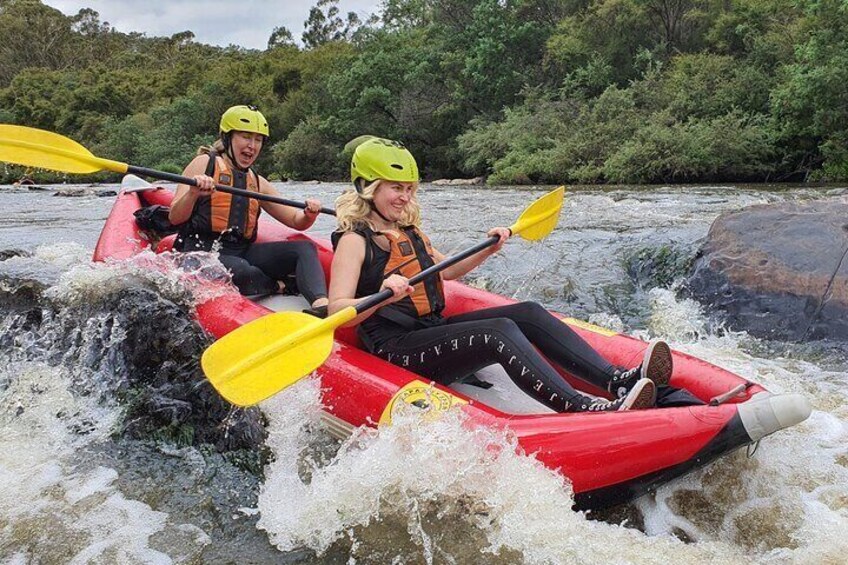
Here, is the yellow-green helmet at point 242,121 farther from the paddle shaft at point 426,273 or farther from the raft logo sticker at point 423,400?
Result: the raft logo sticker at point 423,400

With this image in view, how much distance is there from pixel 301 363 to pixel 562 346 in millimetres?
922

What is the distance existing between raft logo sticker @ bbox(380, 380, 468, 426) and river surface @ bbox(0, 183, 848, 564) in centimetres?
5

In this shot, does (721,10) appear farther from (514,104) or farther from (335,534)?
(335,534)

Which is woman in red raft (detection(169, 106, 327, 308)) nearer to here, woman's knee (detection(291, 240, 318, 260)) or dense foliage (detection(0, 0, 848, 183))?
woman's knee (detection(291, 240, 318, 260))

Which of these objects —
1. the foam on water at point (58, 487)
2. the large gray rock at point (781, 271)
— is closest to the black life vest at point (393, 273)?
the foam on water at point (58, 487)

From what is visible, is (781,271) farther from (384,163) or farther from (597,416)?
(384,163)

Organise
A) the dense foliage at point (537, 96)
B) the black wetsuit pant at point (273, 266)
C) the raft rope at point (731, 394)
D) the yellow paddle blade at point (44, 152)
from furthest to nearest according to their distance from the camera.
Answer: the dense foliage at point (537, 96) → the yellow paddle blade at point (44, 152) → the black wetsuit pant at point (273, 266) → the raft rope at point (731, 394)

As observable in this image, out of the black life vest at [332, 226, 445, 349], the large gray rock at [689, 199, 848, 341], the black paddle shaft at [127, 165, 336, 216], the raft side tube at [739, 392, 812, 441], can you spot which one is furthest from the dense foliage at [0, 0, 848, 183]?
the raft side tube at [739, 392, 812, 441]

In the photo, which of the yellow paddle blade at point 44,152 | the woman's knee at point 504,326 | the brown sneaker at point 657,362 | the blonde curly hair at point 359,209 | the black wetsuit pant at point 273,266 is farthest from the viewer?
the yellow paddle blade at point 44,152

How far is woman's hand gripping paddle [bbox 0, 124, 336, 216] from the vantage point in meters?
3.82

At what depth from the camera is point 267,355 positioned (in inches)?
94.0

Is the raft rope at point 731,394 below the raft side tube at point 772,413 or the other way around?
below

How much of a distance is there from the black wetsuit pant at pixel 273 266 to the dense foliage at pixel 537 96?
36.4 ft

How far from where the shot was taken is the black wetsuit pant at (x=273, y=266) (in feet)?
11.3
